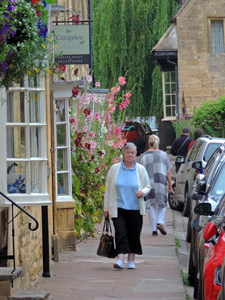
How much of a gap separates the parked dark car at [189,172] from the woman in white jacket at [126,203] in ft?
15.1

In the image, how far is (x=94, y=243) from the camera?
48.7ft

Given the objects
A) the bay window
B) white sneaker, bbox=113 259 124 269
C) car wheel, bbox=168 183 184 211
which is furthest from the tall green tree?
white sneaker, bbox=113 259 124 269

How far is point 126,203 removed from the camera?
11703mm

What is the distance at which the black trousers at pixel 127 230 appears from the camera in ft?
38.3

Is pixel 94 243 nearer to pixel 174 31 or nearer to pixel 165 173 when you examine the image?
pixel 165 173

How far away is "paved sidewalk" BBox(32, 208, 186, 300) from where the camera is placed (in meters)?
10.1

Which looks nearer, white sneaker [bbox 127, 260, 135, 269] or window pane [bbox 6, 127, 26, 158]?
window pane [bbox 6, 127, 26, 158]

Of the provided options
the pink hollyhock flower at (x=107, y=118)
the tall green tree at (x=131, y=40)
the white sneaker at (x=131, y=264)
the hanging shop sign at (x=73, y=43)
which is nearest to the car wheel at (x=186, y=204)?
the pink hollyhock flower at (x=107, y=118)

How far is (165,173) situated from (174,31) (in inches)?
881

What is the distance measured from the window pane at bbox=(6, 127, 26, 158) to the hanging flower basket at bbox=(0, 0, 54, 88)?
222 cm

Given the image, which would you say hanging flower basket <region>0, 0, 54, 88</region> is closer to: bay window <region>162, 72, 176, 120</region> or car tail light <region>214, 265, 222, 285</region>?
car tail light <region>214, 265, 222, 285</region>

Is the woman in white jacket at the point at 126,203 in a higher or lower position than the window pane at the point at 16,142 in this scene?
lower

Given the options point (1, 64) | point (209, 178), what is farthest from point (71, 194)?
point (1, 64)

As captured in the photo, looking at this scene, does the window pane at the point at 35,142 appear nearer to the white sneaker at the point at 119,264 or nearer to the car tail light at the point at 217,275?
the white sneaker at the point at 119,264
